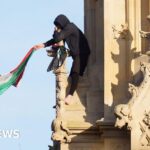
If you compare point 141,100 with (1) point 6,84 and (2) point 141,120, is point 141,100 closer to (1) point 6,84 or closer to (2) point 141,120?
(2) point 141,120

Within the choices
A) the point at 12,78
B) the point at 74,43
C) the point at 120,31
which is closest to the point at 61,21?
the point at 74,43

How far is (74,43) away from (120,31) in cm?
121

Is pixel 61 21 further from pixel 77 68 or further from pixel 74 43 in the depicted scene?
pixel 77 68

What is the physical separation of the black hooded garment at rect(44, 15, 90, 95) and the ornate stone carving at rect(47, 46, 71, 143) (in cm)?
28

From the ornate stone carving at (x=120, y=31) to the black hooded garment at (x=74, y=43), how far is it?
102 cm

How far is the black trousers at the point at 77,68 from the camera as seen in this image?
57.5 metres

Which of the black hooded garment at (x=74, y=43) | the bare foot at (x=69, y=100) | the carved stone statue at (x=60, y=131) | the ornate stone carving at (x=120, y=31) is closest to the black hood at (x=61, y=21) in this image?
the black hooded garment at (x=74, y=43)

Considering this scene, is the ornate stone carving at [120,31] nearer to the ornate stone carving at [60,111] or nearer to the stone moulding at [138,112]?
the ornate stone carving at [60,111]

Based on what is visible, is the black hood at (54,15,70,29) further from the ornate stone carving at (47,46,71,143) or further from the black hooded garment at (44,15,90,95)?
the ornate stone carving at (47,46,71,143)

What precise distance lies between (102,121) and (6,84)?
12.3 ft

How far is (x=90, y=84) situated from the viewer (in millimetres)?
57938

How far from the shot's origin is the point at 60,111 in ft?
187

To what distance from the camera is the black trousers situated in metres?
57.5

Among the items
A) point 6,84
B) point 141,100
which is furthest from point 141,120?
point 6,84
